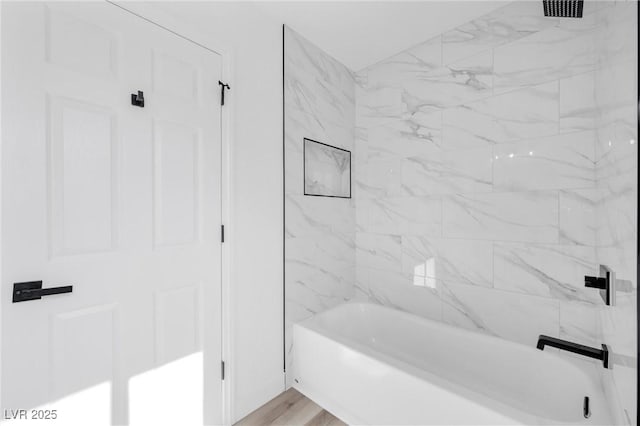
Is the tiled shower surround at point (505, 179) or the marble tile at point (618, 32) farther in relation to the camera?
the tiled shower surround at point (505, 179)

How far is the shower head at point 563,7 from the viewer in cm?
133

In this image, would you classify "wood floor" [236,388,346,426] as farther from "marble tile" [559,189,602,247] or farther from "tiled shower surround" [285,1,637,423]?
"marble tile" [559,189,602,247]

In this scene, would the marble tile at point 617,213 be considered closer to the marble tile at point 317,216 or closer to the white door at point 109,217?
the marble tile at point 317,216

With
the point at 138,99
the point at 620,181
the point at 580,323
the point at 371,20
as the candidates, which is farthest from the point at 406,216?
the point at 138,99

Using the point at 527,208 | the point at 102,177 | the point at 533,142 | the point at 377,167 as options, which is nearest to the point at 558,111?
the point at 533,142

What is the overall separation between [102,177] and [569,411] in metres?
2.55

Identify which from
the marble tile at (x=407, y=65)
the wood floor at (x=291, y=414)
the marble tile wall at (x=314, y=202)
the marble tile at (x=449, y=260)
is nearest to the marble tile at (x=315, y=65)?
the marble tile wall at (x=314, y=202)

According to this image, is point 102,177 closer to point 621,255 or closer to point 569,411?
point 621,255

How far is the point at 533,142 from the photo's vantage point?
1.81m

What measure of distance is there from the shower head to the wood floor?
2.51m

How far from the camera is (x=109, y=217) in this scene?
129cm

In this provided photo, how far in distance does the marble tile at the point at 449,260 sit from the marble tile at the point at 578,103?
86 cm

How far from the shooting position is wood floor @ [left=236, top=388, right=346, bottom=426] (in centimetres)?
176

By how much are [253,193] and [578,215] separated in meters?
1.97
